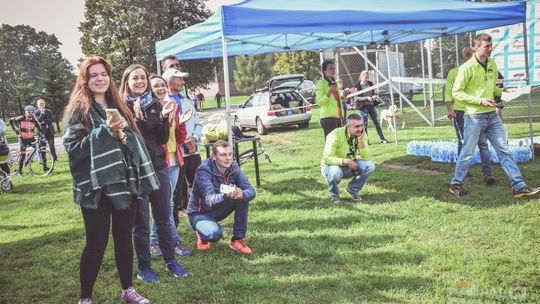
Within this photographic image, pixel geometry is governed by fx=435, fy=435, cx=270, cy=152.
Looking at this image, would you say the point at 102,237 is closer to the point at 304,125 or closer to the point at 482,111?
the point at 482,111

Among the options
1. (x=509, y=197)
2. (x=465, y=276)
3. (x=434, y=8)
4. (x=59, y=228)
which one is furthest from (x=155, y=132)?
(x=434, y=8)

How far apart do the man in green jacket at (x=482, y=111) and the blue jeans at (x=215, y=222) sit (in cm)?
292

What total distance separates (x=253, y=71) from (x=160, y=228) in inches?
2248

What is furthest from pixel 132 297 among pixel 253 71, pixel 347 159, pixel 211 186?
pixel 253 71

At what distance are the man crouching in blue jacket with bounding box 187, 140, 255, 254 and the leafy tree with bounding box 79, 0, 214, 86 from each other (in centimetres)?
2973

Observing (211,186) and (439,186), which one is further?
(439,186)

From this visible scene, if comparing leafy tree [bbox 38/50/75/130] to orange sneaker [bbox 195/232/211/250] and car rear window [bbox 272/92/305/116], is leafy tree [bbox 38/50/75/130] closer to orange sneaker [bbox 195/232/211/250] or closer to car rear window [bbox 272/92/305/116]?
car rear window [bbox 272/92/305/116]

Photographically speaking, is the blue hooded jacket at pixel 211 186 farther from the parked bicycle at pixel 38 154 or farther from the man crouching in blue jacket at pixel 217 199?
the parked bicycle at pixel 38 154

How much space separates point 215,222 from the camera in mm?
4297

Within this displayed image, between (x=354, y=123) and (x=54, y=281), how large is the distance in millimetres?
3692

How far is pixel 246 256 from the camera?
4117 millimetres

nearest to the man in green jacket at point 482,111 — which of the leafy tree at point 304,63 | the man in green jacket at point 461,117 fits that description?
the man in green jacket at point 461,117

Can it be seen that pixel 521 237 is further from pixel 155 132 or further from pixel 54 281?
pixel 54 281

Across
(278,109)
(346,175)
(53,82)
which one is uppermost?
(53,82)
